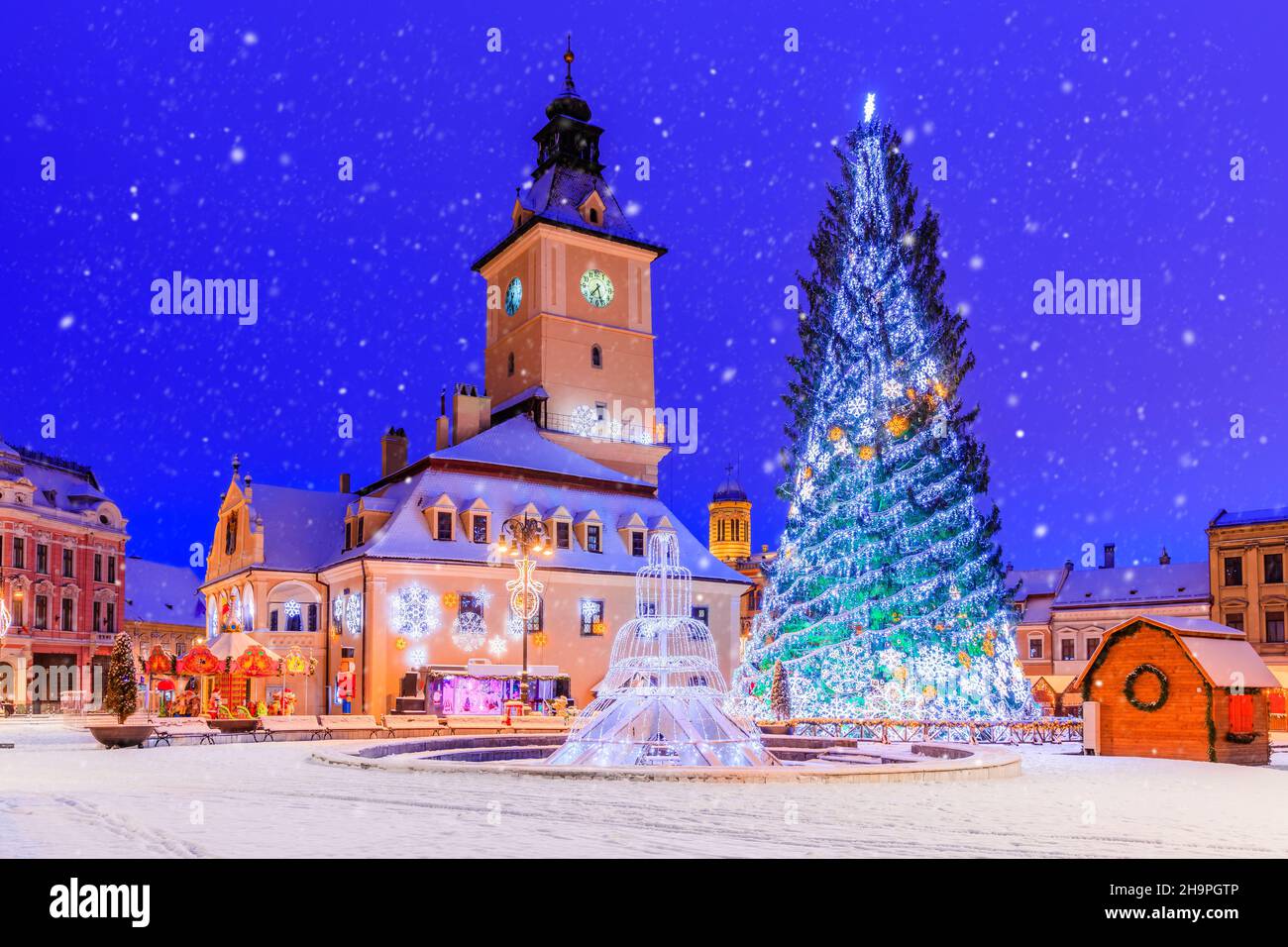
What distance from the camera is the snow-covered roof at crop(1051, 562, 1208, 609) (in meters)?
68.1

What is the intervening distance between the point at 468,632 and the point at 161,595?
44953 millimetres

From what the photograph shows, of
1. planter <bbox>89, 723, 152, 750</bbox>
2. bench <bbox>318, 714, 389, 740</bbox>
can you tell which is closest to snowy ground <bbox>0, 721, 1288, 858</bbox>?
planter <bbox>89, 723, 152, 750</bbox>

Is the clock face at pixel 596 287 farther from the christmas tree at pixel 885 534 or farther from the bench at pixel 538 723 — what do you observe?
the bench at pixel 538 723

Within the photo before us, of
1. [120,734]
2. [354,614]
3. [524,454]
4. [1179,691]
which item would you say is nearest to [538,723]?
[120,734]

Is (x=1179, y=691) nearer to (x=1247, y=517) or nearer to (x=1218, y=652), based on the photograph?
(x=1218, y=652)

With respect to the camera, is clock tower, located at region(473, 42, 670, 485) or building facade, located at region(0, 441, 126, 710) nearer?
clock tower, located at region(473, 42, 670, 485)

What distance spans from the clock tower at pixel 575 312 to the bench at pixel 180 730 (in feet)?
69.6

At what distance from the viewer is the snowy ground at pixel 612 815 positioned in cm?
1084

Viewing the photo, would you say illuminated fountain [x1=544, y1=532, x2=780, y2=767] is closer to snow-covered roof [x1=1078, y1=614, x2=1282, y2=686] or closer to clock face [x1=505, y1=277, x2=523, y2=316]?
snow-covered roof [x1=1078, y1=614, x2=1282, y2=686]

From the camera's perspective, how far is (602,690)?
75.9ft

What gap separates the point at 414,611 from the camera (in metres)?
43.6

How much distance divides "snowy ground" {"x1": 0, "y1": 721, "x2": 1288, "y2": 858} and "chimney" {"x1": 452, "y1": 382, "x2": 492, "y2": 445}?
32345mm

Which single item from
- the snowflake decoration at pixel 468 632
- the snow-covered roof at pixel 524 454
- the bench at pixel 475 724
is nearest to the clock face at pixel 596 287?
the snow-covered roof at pixel 524 454
